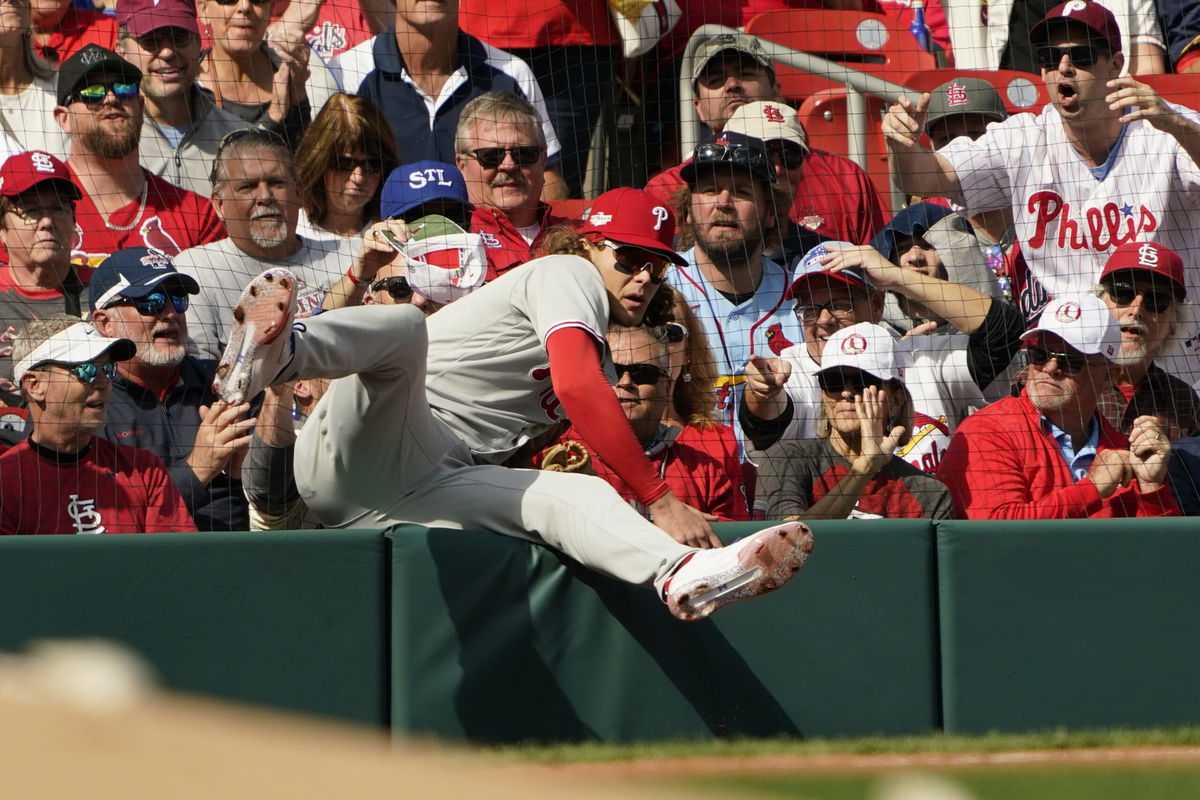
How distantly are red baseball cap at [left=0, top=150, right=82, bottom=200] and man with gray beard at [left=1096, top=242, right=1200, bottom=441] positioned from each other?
3802mm

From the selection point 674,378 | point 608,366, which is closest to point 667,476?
point 674,378

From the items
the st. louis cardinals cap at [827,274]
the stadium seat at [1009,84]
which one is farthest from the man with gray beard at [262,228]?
the stadium seat at [1009,84]

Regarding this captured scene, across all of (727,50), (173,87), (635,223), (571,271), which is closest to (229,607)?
(571,271)

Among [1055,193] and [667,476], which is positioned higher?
[1055,193]

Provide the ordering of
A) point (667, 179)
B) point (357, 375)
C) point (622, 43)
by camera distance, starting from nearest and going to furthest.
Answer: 1. point (357, 375)
2. point (667, 179)
3. point (622, 43)

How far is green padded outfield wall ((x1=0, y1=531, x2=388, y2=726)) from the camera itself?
387 cm

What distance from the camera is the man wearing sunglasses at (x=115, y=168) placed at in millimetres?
5465

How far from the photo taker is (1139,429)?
489 centimetres

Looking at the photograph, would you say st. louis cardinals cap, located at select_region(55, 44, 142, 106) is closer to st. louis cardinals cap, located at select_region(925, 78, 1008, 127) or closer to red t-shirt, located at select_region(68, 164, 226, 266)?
red t-shirt, located at select_region(68, 164, 226, 266)

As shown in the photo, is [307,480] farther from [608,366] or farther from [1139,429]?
[1139,429]

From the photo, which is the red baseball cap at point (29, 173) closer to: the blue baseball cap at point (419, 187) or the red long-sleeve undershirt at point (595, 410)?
the blue baseball cap at point (419, 187)

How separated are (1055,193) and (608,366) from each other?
2.51 meters

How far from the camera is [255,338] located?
131 inches

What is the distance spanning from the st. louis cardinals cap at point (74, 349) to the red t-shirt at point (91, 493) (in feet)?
0.85
